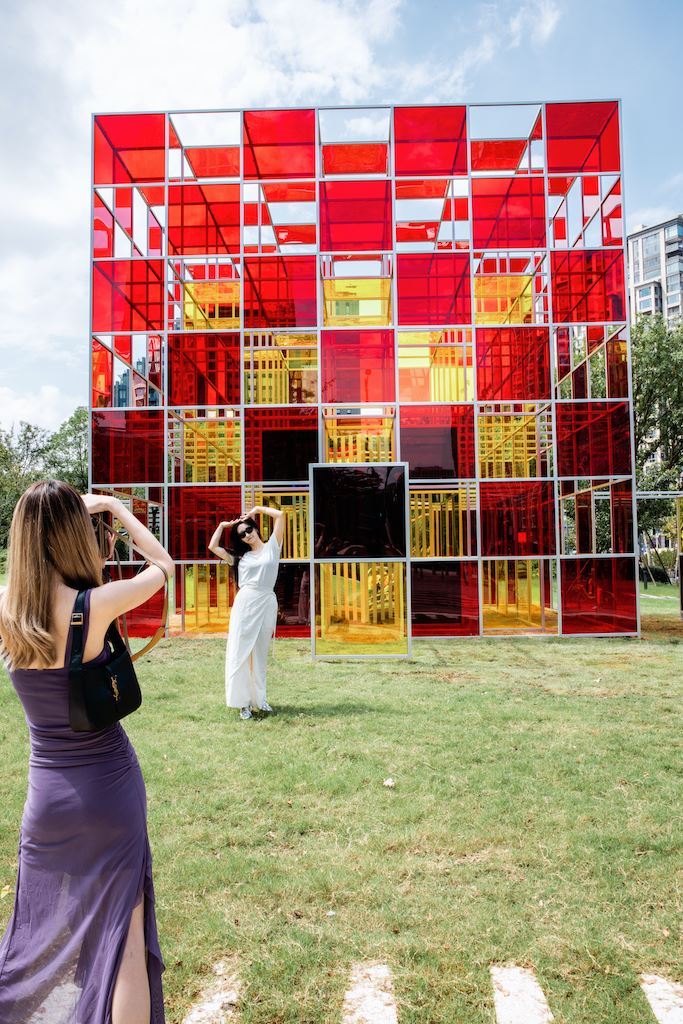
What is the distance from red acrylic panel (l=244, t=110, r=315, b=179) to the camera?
14844 millimetres

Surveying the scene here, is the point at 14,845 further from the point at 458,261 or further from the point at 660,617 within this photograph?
the point at 660,617

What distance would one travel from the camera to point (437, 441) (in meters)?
14.2

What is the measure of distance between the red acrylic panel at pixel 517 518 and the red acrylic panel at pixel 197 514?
4.71 m

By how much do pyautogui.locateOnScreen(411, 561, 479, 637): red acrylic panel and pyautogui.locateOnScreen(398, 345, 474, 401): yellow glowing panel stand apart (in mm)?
3355

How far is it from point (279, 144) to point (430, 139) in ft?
10.1

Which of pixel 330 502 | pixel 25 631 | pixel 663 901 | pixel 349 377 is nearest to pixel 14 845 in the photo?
pixel 25 631

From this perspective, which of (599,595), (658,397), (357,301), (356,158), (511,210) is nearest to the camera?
(599,595)

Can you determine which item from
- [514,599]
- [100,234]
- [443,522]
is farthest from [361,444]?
[100,234]

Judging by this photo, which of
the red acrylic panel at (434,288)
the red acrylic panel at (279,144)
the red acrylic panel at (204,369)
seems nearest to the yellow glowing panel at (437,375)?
the red acrylic panel at (434,288)

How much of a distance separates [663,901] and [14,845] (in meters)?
3.56

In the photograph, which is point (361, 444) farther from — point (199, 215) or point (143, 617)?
point (199, 215)

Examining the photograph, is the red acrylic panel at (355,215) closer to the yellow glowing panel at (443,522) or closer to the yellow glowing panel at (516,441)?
the yellow glowing panel at (516,441)

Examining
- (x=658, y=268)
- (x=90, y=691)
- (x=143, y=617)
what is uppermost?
(x=658, y=268)

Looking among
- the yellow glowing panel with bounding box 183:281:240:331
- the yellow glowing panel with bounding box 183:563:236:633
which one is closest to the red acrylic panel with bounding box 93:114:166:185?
the yellow glowing panel with bounding box 183:281:240:331
